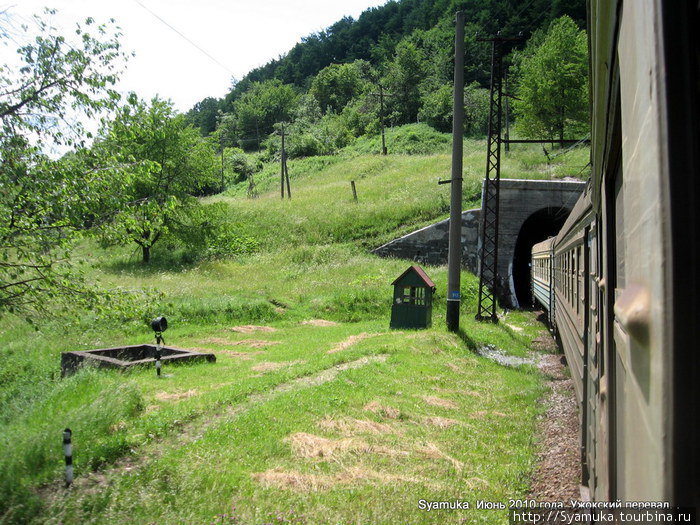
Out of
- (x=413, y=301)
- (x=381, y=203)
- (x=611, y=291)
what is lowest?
(x=413, y=301)

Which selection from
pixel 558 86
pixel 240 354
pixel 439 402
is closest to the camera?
pixel 439 402

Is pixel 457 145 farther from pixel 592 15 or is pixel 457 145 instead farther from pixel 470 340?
pixel 592 15

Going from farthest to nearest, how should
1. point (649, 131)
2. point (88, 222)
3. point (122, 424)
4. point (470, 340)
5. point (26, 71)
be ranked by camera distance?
point (470, 340) → point (88, 222) → point (122, 424) → point (26, 71) → point (649, 131)

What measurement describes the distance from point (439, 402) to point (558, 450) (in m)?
2.60

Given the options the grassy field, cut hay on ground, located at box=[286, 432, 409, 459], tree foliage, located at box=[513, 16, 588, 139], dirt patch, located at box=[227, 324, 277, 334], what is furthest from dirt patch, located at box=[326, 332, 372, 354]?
tree foliage, located at box=[513, 16, 588, 139]

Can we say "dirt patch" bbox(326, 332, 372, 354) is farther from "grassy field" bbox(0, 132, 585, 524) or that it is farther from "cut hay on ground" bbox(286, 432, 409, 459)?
"cut hay on ground" bbox(286, 432, 409, 459)

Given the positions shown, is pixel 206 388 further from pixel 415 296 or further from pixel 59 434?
pixel 415 296

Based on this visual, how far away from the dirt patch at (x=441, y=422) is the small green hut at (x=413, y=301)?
945cm

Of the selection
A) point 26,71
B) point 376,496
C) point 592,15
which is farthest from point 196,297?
point 592,15

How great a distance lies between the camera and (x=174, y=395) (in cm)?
1020

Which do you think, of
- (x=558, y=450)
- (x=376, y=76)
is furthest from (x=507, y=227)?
(x=376, y=76)

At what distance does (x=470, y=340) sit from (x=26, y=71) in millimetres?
12258

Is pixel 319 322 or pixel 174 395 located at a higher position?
pixel 319 322

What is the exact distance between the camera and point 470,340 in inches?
615
